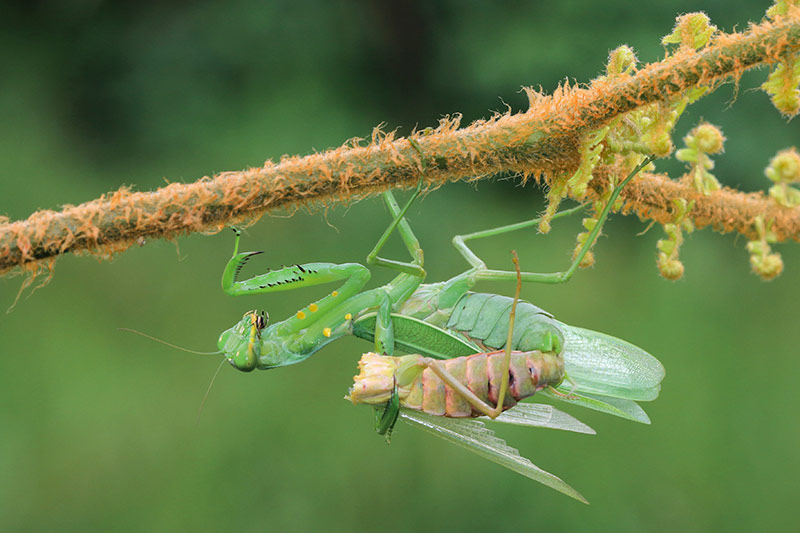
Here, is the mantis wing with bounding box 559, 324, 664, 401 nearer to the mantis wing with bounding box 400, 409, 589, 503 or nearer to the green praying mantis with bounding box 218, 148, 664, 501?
the green praying mantis with bounding box 218, 148, 664, 501

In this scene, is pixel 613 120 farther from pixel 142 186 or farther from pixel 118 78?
pixel 118 78

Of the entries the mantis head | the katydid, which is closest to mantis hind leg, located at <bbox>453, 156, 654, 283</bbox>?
Result: the katydid

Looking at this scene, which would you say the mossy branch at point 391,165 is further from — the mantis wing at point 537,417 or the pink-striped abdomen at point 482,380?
the mantis wing at point 537,417

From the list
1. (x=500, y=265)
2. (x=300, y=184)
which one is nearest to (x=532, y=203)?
(x=500, y=265)

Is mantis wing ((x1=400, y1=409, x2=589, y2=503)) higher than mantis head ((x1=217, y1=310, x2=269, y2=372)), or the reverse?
mantis head ((x1=217, y1=310, x2=269, y2=372))

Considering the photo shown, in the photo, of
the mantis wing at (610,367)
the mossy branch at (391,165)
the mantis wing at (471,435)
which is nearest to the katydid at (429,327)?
the mantis wing at (610,367)
